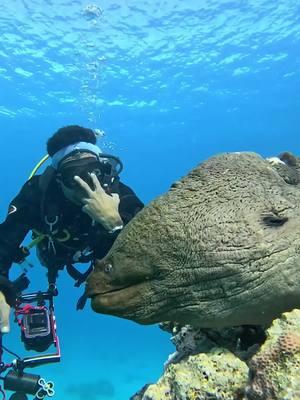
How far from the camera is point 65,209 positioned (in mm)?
5348

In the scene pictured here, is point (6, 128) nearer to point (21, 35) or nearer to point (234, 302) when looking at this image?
point (21, 35)

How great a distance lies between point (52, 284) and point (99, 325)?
83.2 metres

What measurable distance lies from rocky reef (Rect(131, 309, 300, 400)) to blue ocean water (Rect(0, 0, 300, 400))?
7943mm

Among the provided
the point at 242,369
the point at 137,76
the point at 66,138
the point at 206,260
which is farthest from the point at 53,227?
the point at 137,76

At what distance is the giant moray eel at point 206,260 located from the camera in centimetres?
212

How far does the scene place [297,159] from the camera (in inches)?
121

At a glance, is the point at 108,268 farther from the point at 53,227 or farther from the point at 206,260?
the point at 53,227

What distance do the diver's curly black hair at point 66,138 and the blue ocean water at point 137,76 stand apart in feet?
17.3

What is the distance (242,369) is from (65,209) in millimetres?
3760

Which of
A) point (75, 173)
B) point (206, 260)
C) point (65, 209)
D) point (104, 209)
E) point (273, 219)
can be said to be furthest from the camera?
point (65, 209)

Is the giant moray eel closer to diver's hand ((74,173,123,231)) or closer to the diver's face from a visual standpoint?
diver's hand ((74,173,123,231))

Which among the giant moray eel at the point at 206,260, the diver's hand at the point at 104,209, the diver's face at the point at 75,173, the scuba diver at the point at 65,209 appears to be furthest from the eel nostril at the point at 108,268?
the diver's face at the point at 75,173

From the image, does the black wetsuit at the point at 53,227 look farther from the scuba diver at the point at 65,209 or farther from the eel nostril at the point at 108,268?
the eel nostril at the point at 108,268

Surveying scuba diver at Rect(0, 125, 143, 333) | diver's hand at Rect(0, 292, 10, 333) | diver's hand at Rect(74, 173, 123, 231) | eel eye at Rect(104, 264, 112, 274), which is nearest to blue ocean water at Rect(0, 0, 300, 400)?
scuba diver at Rect(0, 125, 143, 333)
